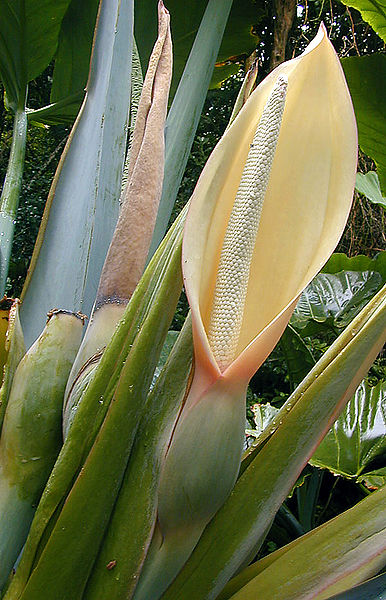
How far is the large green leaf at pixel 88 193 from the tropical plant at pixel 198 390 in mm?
80

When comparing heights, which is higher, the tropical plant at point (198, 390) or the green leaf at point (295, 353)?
the tropical plant at point (198, 390)

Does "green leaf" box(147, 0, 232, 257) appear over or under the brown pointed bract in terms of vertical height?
over

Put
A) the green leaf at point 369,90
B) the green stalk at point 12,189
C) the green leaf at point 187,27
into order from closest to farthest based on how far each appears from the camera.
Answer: the green stalk at point 12,189 → the green leaf at point 187,27 → the green leaf at point 369,90

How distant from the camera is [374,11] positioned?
1.11 m

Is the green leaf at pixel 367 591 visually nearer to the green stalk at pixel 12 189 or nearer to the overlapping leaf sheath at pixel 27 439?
the overlapping leaf sheath at pixel 27 439

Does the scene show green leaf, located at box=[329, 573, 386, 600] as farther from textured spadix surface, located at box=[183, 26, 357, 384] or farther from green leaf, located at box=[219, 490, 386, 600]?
textured spadix surface, located at box=[183, 26, 357, 384]

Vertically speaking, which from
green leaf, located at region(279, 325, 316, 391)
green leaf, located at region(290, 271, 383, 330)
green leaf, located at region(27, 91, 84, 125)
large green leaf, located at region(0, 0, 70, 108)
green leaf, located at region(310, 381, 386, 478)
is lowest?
green leaf, located at region(310, 381, 386, 478)

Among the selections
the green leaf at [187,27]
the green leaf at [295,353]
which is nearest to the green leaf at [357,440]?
the green leaf at [295,353]

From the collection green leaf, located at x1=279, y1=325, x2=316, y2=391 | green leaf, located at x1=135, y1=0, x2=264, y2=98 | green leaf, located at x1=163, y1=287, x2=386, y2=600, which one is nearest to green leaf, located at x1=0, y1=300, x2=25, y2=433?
green leaf, located at x1=163, y1=287, x2=386, y2=600

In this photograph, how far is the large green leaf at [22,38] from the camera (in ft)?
1.97

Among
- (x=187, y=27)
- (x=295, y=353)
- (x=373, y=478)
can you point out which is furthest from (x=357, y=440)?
(x=187, y=27)

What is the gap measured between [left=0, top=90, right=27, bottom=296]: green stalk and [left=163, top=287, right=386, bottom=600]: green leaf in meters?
0.28

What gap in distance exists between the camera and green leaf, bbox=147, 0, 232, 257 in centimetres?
47

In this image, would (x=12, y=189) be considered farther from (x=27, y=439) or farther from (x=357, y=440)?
(x=357, y=440)
